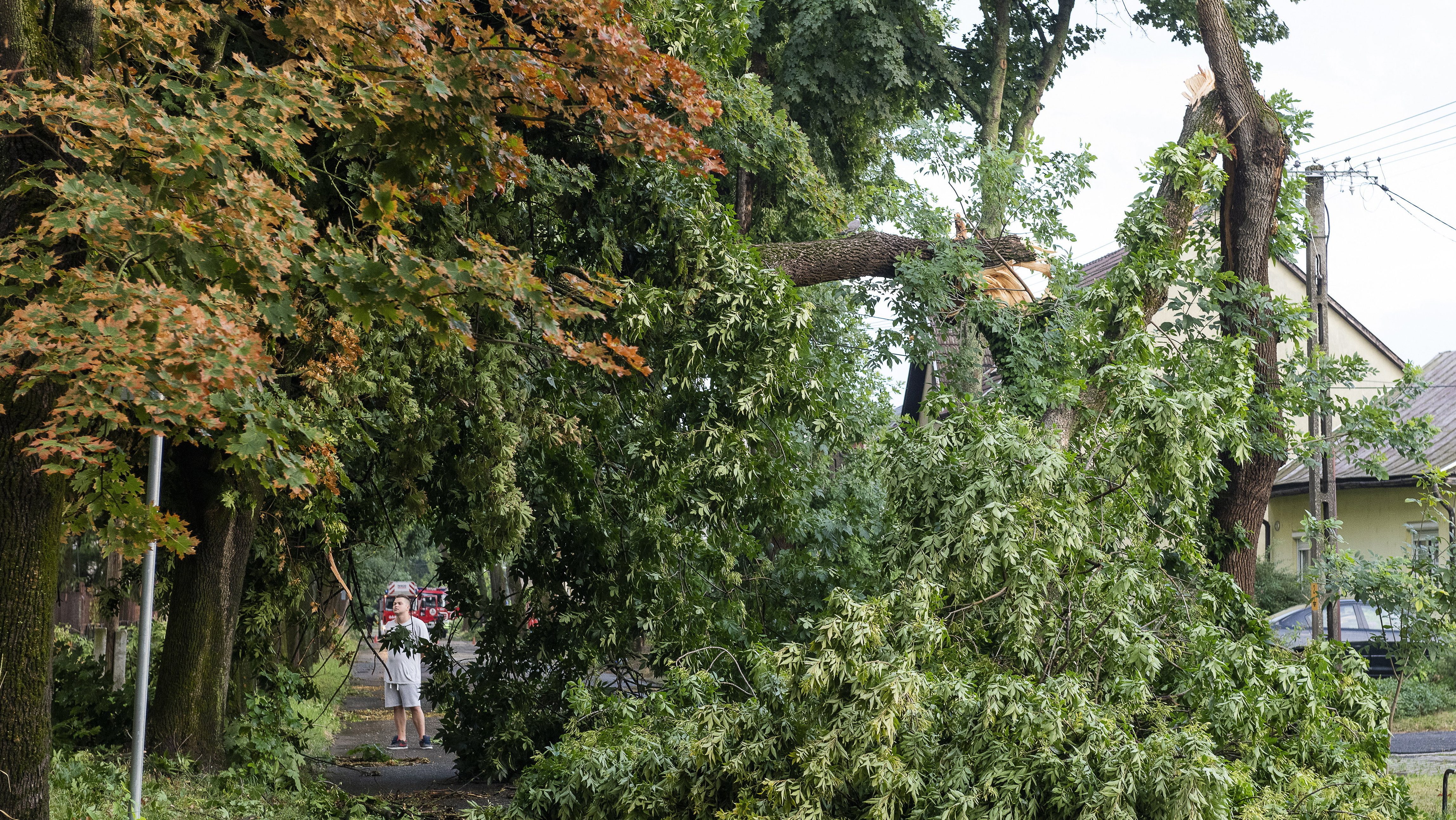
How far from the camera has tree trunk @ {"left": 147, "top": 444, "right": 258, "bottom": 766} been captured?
8.15m

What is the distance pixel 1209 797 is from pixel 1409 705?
15.0 meters

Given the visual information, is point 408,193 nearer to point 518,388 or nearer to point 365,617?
point 518,388

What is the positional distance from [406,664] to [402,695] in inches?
24.5

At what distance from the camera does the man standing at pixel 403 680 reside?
12.1 meters

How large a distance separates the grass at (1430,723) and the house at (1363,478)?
9.35 feet

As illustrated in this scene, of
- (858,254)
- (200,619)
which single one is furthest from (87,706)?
(858,254)

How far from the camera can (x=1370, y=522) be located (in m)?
21.1

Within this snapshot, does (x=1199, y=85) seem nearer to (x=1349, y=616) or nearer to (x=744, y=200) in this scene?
(x=744, y=200)

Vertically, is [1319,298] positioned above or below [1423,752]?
above

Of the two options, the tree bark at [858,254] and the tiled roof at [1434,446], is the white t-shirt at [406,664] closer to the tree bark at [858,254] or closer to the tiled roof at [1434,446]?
the tree bark at [858,254]

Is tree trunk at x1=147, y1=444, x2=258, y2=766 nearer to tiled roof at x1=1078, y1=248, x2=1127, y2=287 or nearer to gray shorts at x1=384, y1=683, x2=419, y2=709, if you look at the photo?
gray shorts at x1=384, y1=683, x2=419, y2=709

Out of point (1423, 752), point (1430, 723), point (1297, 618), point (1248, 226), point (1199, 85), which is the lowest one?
point (1430, 723)

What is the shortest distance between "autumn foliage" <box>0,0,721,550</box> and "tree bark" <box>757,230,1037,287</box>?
4.76 meters

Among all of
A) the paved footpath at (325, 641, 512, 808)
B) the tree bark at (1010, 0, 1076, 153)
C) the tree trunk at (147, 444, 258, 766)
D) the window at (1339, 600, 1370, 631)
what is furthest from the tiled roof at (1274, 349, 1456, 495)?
the tree trunk at (147, 444, 258, 766)
